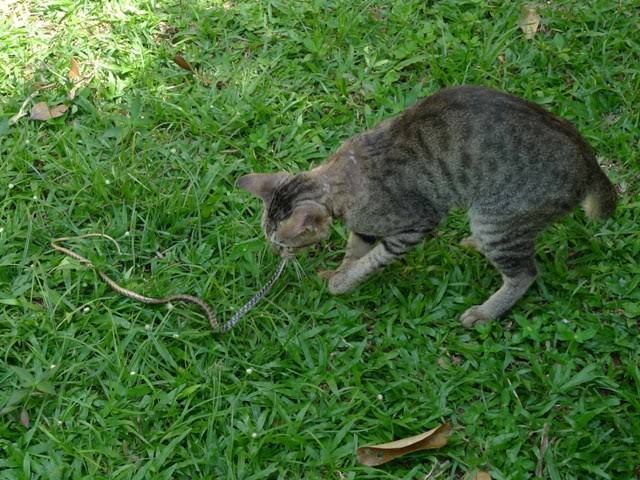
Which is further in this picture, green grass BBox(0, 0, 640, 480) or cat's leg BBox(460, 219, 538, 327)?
cat's leg BBox(460, 219, 538, 327)

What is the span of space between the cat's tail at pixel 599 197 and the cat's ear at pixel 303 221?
133 cm

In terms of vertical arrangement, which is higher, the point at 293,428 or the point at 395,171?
the point at 395,171

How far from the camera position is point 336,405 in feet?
13.0

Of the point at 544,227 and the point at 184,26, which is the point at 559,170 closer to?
the point at 544,227

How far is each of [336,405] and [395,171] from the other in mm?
1231

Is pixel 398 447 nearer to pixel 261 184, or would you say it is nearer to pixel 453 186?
pixel 453 186

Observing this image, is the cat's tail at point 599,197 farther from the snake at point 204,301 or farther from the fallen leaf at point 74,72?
the fallen leaf at point 74,72

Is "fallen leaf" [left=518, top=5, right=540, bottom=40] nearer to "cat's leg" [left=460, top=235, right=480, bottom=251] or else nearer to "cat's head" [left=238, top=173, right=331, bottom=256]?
"cat's leg" [left=460, top=235, right=480, bottom=251]

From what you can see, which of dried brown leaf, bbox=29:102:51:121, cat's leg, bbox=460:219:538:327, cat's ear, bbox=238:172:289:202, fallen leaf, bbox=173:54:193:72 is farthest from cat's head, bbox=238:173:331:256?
dried brown leaf, bbox=29:102:51:121

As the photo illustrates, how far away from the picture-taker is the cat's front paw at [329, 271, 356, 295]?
174 inches

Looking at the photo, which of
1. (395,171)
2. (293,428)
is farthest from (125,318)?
(395,171)

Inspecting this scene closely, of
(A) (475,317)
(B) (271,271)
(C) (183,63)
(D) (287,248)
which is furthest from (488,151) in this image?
(C) (183,63)

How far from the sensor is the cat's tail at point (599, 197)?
405cm

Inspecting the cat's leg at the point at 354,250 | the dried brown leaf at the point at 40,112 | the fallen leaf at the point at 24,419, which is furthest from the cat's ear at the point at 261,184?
the dried brown leaf at the point at 40,112
